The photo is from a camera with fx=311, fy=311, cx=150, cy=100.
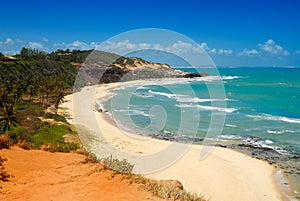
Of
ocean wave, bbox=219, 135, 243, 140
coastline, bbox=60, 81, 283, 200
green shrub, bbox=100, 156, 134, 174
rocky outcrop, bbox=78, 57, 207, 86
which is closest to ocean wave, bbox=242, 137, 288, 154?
ocean wave, bbox=219, 135, 243, 140

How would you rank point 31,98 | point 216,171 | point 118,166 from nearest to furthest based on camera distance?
1. point 118,166
2. point 216,171
3. point 31,98

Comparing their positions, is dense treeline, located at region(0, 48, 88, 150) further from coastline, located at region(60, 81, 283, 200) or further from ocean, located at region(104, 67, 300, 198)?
ocean, located at region(104, 67, 300, 198)

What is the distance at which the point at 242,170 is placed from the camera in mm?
22312

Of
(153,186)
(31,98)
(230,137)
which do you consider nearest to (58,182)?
(153,186)

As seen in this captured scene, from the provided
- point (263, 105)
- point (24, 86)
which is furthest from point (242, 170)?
point (24, 86)

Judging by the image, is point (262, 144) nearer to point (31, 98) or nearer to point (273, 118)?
point (273, 118)

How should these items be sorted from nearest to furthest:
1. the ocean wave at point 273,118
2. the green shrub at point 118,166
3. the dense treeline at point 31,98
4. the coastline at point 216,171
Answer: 1. the green shrub at point 118,166
2. the coastline at point 216,171
3. the dense treeline at point 31,98
4. the ocean wave at point 273,118

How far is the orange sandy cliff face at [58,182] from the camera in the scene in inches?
306

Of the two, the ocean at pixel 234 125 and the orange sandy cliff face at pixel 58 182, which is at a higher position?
the orange sandy cliff face at pixel 58 182

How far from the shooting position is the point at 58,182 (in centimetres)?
858

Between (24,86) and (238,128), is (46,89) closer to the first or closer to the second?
(24,86)

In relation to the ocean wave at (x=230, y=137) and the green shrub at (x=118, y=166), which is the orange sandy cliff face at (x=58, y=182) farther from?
the ocean wave at (x=230, y=137)

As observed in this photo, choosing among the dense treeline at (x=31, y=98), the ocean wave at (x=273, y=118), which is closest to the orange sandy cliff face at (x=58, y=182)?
the dense treeline at (x=31, y=98)

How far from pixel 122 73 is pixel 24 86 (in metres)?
64.5
